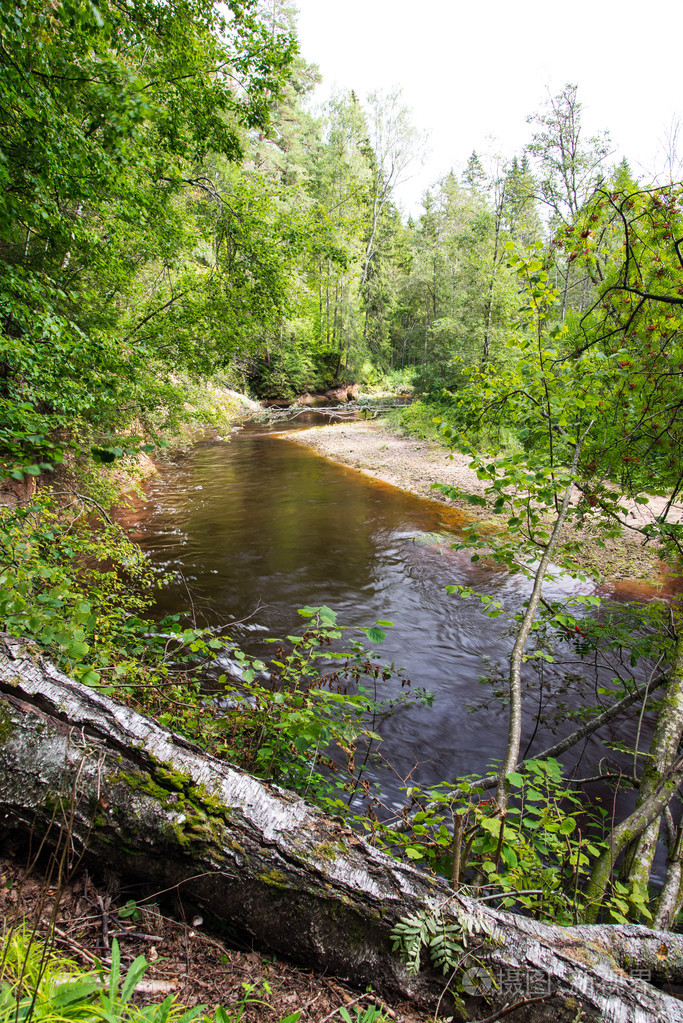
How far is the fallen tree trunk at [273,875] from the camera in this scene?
1.54 m

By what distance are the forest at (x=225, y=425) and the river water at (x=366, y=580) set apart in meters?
0.45

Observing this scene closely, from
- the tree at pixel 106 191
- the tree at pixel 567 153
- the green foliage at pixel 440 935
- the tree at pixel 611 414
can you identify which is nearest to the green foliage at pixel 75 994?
the green foliage at pixel 440 935

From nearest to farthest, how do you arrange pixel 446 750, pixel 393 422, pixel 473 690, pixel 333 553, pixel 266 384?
pixel 446 750, pixel 473 690, pixel 333 553, pixel 393 422, pixel 266 384

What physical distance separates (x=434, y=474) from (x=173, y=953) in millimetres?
14848

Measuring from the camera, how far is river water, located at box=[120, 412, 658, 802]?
5207 mm

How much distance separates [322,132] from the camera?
1230 inches

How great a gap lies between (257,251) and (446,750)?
7695 mm

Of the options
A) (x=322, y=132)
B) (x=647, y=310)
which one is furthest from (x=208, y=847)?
(x=322, y=132)

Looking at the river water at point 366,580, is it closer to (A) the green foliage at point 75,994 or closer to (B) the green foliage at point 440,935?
(B) the green foliage at point 440,935

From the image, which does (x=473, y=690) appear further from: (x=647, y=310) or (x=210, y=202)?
(x=210, y=202)

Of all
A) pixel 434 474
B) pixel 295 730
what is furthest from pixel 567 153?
pixel 295 730

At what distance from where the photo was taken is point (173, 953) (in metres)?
1.51

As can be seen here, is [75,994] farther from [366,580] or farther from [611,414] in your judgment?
[366,580]

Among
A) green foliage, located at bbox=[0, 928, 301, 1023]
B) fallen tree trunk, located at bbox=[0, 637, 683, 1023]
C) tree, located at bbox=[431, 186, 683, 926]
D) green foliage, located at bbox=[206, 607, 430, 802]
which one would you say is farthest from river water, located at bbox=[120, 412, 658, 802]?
green foliage, located at bbox=[0, 928, 301, 1023]
